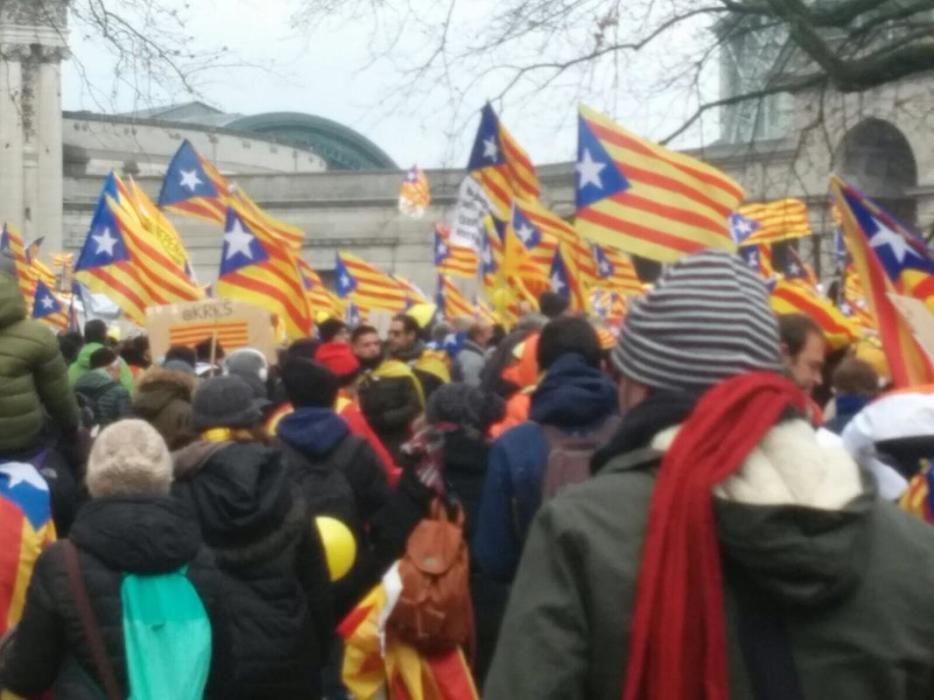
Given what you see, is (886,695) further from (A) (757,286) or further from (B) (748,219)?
(B) (748,219)

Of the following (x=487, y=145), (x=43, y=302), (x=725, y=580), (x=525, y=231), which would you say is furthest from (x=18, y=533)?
(x=43, y=302)

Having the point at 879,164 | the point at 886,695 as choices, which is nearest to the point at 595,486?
the point at 886,695

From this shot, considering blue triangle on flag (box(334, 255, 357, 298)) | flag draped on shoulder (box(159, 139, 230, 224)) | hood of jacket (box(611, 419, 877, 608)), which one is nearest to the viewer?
hood of jacket (box(611, 419, 877, 608))

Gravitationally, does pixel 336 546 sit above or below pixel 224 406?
below

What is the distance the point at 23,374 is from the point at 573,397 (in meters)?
2.18

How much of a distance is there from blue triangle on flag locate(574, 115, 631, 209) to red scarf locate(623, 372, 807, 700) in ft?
23.9

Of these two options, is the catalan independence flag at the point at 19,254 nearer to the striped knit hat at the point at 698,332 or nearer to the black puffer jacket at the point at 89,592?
the black puffer jacket at the point at 89,592

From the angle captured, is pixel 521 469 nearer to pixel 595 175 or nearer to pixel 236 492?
pixel 236 492

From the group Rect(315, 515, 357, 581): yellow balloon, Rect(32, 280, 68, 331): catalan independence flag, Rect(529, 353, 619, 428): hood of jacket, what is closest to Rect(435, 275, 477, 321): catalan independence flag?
Rect(32, 280, 68, 331): catalan independence flag

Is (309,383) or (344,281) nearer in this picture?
(309,383)

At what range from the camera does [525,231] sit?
1909cm

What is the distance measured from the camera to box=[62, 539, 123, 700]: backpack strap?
5.24m

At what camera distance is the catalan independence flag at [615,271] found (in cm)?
1920

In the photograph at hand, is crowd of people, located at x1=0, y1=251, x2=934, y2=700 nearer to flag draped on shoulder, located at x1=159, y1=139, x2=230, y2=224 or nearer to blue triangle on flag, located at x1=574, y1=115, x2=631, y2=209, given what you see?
blue triangle on flag, located at x1=574, y1=115, x2=631, y2=209
